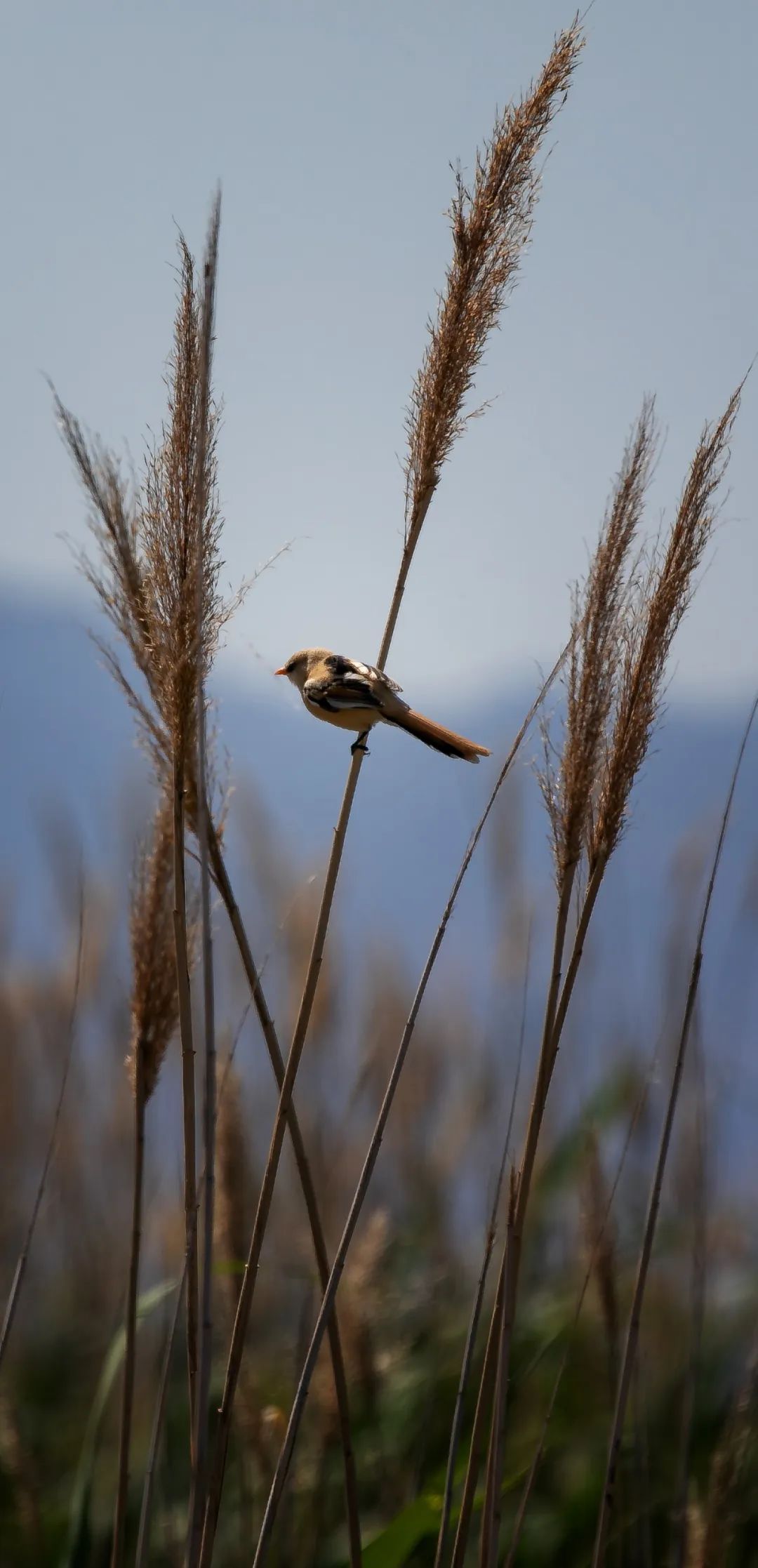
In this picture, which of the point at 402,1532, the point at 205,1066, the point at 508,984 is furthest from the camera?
the point at 508,984

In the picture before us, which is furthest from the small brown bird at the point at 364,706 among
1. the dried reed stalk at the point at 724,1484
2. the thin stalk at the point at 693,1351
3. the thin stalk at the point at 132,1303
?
the dried reed stalk at the point at 724,1484

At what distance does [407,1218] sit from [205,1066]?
2319mm

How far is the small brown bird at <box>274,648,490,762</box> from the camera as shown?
154cm

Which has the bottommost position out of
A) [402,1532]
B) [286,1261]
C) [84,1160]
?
[402,1532]

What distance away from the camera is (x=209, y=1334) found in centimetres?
108

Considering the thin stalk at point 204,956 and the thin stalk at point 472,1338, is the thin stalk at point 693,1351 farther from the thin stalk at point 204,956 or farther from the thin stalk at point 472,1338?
the thin stalk at point 204,956

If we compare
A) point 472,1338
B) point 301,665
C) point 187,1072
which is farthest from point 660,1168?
point 301,665

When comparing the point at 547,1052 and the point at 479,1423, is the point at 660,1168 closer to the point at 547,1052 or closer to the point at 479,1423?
the point at 547,1052

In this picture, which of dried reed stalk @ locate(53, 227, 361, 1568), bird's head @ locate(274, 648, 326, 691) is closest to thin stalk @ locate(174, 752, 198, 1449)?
dried reed stalk @ locate(53, 227, 361, 1568)

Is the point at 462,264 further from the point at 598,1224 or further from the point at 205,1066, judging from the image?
the point at 598,1224

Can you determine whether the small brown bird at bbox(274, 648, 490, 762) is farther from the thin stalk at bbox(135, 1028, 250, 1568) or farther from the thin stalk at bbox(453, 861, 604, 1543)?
the thin stalk at bbox(135, 1028, 250, 1568)

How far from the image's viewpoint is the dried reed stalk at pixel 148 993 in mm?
1427

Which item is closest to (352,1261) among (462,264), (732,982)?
(732,982)

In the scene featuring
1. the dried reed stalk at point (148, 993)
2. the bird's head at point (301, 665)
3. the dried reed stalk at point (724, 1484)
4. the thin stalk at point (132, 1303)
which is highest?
the bird's head at point (301, 665)
